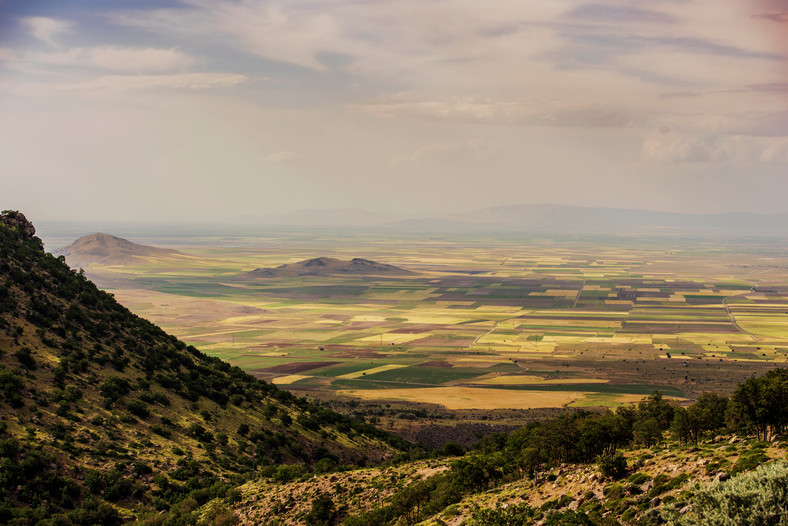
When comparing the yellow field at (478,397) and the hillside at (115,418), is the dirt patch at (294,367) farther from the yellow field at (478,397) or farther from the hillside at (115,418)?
the hillside at (115,418)

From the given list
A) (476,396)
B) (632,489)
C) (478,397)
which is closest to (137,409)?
(632,489)

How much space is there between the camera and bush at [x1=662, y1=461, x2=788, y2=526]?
25.0 meters

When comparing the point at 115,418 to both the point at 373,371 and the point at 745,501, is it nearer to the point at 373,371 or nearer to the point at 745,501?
the point at 745,501

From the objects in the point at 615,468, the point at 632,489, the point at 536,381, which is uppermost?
the point at 615,468

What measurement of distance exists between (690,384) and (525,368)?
3458cm

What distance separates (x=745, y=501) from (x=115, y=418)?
165 ft

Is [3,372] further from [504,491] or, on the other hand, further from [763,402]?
[763,402]

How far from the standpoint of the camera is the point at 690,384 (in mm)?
124750

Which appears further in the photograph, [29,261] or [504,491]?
[29,261]

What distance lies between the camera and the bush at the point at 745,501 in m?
25.0

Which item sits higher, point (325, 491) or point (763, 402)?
point (763, 402)

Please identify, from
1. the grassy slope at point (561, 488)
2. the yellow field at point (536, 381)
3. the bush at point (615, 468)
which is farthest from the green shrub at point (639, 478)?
the yellow field at point (536, 381)

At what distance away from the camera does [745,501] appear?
2556 cm

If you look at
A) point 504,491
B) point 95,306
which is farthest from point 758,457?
point 95,306
